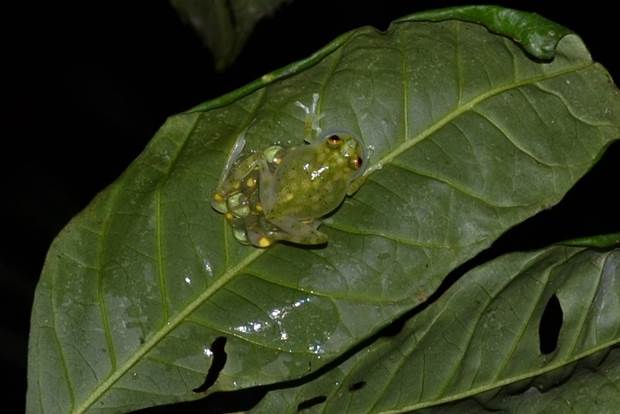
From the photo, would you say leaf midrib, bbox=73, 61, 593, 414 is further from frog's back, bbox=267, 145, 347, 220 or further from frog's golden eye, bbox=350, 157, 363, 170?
frog's back, bbox=267, 145, 347, 220

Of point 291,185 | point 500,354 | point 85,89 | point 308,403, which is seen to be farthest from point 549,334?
point 85,89

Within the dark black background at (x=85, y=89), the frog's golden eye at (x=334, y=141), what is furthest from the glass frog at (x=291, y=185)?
the dark black background at (x=85, y=89)

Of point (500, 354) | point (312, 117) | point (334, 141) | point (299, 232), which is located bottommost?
point (500, 354)

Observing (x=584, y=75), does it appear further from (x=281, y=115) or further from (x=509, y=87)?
(x=281, y=115)

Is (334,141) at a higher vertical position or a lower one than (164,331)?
higher

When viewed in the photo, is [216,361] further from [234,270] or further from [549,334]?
[549,334]

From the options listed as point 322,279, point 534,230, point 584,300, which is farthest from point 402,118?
point 534,230

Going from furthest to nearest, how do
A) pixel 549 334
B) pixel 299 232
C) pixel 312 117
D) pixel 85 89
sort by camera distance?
pixel 85 89
pixel 549 334
pixel 299 232
pixel 312 117

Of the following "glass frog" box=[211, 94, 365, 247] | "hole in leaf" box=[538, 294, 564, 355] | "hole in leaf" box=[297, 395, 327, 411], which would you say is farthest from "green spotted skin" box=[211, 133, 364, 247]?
"hole in leaf" box=[538, 294, 564, 355]
